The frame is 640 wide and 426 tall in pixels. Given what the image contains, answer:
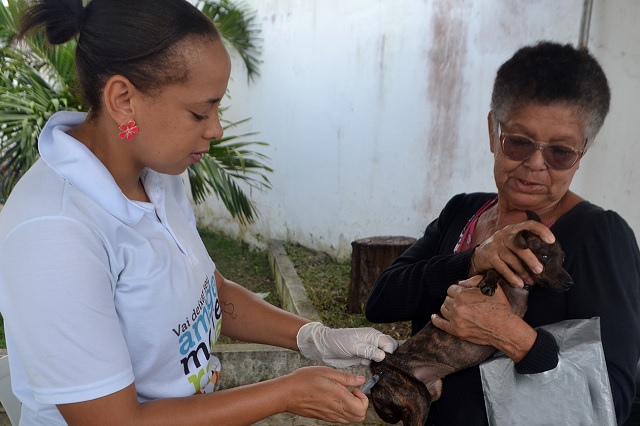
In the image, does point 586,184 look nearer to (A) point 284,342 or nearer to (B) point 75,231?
(A) point 284,342

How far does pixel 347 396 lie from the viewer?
6.22 feet

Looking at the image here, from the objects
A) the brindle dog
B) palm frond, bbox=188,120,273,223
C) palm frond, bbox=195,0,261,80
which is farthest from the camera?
palm frond, bbox=195,0,261,80

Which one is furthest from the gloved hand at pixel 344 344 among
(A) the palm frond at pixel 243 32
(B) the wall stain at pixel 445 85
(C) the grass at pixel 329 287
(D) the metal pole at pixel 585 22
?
(A) the palm frond at pixel 243 32

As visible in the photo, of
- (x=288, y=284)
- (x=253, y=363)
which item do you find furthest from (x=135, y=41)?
(x=288, y=284)

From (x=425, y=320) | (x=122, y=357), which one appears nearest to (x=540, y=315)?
(x=425, y=320)

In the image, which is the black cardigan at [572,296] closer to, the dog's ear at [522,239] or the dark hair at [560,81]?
the dog's ear at [522,239]

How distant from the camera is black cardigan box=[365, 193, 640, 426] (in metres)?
1.86

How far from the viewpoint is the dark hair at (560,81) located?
2.03m

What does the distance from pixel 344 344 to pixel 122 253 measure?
1008mm

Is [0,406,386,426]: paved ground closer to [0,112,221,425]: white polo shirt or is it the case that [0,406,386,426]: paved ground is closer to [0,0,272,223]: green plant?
[0,0,272,223]: green plant

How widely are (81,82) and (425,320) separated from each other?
1.51 meters

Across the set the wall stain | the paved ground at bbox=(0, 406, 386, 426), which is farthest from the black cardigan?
the wall stain

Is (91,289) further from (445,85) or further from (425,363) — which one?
(445,85)

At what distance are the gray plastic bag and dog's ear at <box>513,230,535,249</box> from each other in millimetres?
263
